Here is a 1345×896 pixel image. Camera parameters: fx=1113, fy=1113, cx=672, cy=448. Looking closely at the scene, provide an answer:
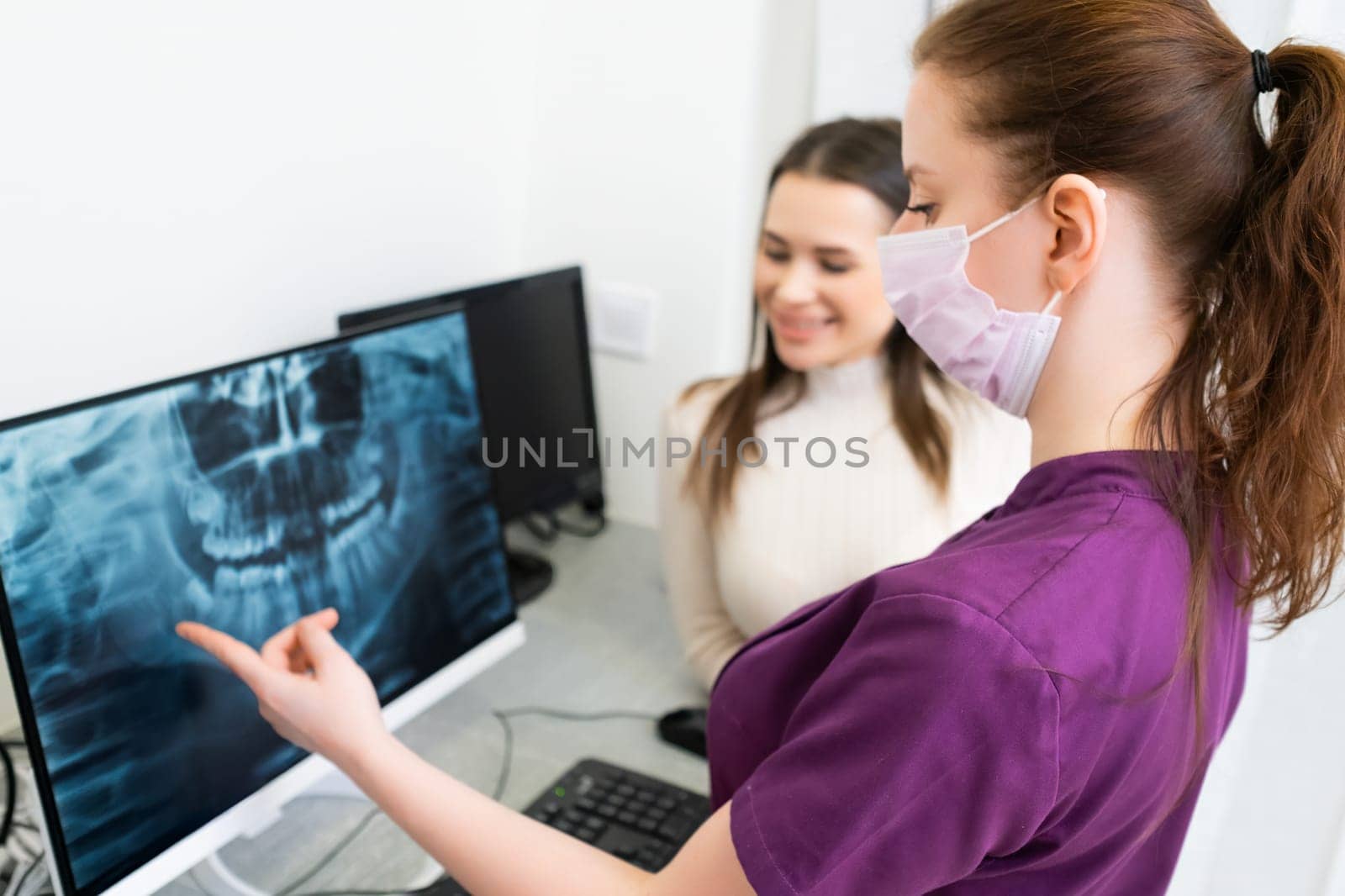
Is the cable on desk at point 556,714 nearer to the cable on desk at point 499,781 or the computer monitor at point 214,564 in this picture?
the cable on desk at point 499,781

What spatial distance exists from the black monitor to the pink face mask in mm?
773

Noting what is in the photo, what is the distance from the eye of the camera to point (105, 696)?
32.9 inches

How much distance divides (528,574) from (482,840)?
34.3 inches

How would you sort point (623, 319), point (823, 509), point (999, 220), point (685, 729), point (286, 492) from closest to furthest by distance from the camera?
point (999, 220)
point (286, 492)
point (685, 729)
point (823, 509)
point (623, 319)

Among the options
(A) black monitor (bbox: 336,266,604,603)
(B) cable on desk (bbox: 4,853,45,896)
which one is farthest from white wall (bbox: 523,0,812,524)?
(B) cable on desk (bbox: 4,853,45,896)

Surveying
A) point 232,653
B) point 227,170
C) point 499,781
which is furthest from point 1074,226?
point 227,170

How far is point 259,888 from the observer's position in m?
1.00

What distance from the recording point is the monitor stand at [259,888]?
972mm

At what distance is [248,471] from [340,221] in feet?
1.96

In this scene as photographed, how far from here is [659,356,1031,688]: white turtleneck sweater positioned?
1375mm

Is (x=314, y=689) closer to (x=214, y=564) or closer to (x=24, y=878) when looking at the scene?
(x=214, y=564)

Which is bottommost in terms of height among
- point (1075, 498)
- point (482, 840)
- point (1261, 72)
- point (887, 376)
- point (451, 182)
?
point (482, 840)

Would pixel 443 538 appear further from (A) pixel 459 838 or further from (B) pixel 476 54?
(B) pixel 476 54

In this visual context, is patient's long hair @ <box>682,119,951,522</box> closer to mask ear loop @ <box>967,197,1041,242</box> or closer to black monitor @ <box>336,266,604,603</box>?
black monitor @ <box>336,266,604,603</box>
